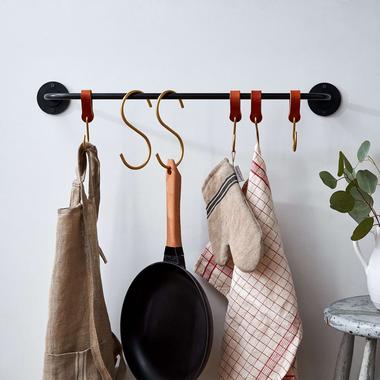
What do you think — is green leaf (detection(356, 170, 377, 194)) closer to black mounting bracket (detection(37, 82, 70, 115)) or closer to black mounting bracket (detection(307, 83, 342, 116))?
black mounting bracket (detection(307, 83, 342, 116))

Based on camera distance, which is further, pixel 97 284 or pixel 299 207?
pixel 299 207

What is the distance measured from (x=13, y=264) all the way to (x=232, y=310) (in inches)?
18.2

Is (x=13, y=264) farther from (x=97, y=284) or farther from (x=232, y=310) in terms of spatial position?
(x=232, y=310)

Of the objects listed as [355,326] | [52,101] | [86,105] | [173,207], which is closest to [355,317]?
[355,326]

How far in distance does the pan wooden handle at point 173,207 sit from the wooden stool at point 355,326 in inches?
11.4

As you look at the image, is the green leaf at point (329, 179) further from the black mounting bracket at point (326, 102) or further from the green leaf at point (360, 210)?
the black mounting bracket at point (326, 102)

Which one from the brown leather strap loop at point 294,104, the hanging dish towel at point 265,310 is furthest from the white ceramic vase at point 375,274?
the brown leather strap loop at point 294,104

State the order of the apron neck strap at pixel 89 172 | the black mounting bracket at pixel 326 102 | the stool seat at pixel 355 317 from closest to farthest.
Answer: the stool seat at pixel 355 317 < the apron neck strap at pixel 89 172 < the black mounting bracket at pixel 326 102

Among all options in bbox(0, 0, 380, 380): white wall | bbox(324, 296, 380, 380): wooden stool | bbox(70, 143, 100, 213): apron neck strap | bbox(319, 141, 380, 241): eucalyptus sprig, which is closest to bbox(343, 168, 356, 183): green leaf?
bbox(319, 141, 380, 241): eucalyptus sprig

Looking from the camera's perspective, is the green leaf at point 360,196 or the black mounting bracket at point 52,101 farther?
the black mounting bracket at point 52,101

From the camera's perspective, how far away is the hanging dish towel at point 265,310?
41.8 inches

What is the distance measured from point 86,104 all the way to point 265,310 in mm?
473

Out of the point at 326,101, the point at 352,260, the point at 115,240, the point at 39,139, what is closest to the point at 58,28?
the point at 39,139

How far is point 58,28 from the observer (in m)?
1.23
